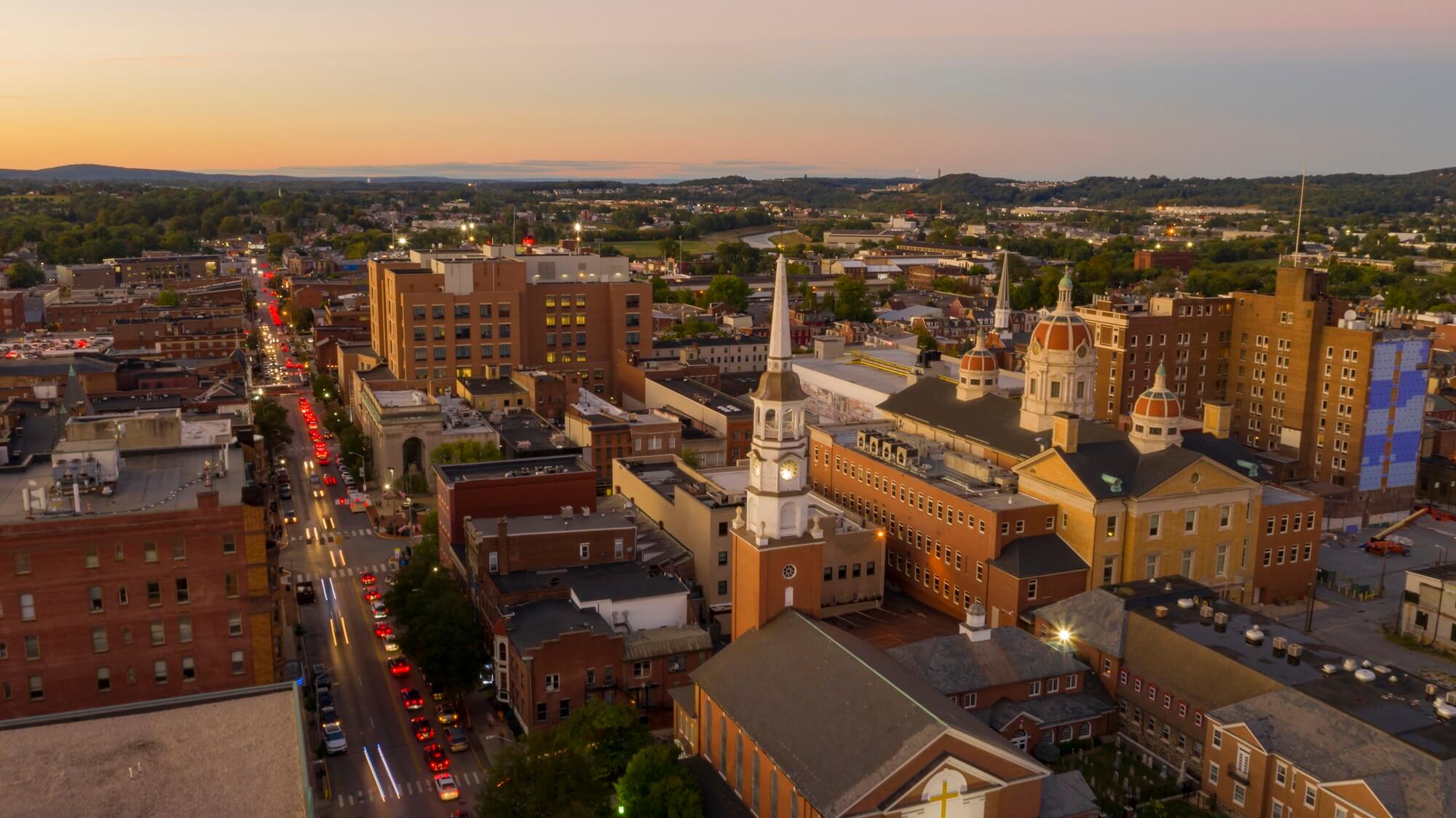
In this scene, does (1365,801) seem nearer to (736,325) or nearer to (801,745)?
(801,745)

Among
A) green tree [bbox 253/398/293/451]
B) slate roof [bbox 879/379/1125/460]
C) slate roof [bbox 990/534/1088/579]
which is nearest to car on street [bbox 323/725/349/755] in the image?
slate roof [bbox 990/534/1088/579]

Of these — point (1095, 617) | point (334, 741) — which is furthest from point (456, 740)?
point (1095, 617)

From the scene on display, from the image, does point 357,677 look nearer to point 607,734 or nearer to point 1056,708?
point 607,734

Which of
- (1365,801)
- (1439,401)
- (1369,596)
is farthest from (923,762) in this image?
(1439,401)

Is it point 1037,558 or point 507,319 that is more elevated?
point 507,319

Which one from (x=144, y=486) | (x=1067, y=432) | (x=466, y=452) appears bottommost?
(x=466, y=452)
